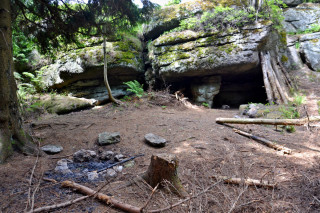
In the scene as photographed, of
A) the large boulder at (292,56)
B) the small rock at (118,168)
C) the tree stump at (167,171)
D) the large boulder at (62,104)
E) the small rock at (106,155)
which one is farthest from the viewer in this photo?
the large boulder at (292,56)

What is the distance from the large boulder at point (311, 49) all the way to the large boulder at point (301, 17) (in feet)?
4.50

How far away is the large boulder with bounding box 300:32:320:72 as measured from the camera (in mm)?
9742

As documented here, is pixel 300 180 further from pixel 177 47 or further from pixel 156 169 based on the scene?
pixel 177 47

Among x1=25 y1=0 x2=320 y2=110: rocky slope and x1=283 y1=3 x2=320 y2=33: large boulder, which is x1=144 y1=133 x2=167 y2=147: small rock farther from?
x1=283 y1=3 x2=320 y2=33: large boulder

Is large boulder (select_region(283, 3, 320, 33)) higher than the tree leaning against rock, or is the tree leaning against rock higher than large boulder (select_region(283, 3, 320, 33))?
large boulder (select_region(283, 3, 320, 33))

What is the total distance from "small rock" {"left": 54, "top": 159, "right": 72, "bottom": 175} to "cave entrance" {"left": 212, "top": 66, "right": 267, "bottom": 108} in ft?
30.2

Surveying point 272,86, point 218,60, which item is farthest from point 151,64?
point 272,86

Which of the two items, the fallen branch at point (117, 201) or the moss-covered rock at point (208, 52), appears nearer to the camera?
the fallen branch at point (117, 201)

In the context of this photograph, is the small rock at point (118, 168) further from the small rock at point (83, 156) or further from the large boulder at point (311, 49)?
the large boulder at point (311, 49)

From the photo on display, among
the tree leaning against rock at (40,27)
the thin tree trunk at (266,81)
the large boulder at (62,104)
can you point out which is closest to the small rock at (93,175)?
the tree leaning against rock at (40,27)

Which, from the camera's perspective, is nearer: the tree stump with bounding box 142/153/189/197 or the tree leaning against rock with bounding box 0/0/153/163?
the tree stump with bounding box 142/153/189/197

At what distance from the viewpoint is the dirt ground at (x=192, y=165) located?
212cm

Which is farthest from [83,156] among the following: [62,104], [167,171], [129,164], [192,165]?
[62,104]

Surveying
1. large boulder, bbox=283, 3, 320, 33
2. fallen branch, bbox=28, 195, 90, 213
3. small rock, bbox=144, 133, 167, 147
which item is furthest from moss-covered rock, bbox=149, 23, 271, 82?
fallen branch, bbox=28, 195, 90, 213
